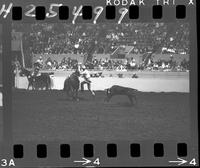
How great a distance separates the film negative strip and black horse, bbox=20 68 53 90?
12 millimetres

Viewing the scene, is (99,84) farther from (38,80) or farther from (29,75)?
(29,75)

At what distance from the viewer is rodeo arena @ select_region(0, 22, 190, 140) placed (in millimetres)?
31891

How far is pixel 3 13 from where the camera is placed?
31812 mm

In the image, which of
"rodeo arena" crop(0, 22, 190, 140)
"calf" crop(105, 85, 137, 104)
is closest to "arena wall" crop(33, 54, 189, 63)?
"rodeo arena" crop(0, 22, 190, 140)

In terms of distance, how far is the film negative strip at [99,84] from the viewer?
105ft

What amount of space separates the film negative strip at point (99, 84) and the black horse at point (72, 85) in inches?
0.5

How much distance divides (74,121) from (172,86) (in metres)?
1.21

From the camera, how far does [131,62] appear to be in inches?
1260

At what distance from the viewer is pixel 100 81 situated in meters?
32.0

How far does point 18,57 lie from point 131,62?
1324 mm

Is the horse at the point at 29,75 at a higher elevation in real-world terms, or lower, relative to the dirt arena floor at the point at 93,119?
higher

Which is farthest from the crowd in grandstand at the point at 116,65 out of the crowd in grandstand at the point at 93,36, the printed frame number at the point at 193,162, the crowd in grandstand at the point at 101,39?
the printed frame number at the point at 193,162

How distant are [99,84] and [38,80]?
28.1 inches

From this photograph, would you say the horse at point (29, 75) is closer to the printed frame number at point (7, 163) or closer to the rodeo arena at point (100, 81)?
the rodeo arena at point (100, 81)
